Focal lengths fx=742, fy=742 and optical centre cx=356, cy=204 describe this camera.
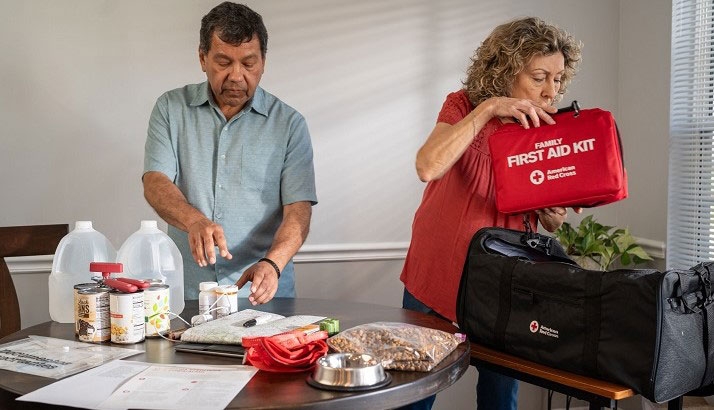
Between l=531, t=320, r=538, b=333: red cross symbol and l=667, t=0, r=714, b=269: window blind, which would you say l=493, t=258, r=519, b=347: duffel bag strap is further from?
l=667, t=0, r=714, b=269: window blind

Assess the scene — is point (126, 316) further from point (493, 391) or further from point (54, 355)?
point (493, 391)

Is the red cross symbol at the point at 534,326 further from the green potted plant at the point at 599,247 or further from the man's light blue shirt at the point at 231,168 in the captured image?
the green potted plant at the point at 599,247

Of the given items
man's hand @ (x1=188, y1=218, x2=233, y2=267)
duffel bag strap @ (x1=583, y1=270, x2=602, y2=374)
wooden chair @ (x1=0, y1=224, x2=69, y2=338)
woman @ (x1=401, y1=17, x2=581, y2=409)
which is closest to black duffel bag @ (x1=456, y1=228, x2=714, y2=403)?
duffel bag strap @ (x1=583, y1=270, x2=602, y2=374)

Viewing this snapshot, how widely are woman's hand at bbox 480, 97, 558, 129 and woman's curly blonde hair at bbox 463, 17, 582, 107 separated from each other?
123 millimetres

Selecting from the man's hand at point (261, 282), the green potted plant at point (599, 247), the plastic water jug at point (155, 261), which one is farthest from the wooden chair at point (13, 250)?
the green potted plant at point (599, 247)

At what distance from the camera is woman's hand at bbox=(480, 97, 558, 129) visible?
202 centimetres

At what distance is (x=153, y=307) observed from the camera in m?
1.75

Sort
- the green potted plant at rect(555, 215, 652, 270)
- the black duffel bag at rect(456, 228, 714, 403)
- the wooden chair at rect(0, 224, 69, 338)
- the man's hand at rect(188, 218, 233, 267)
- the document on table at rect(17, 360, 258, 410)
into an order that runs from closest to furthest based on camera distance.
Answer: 1. the document on table at rect(17, 360, 258, 410)
2. the black duffel bag at rect(456, 228, 714, 403)
3. the man's hand at rect(188, 218, 233, 267)
4. the wooden chair at rect(0, 224, 69, 338)
5. the green potted plant at rect(555, 215, 652, 270)

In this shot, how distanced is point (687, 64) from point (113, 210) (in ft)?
8.06

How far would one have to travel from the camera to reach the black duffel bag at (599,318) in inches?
64.1

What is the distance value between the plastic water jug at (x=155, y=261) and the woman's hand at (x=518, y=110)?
3.22 ft

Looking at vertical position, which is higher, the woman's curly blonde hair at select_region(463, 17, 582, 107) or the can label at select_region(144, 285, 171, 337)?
the woman's curly blonde hair at select_region(463, 17, 582, 107)

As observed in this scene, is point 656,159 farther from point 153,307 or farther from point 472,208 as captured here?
point 153,307

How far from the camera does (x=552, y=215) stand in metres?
2.18
